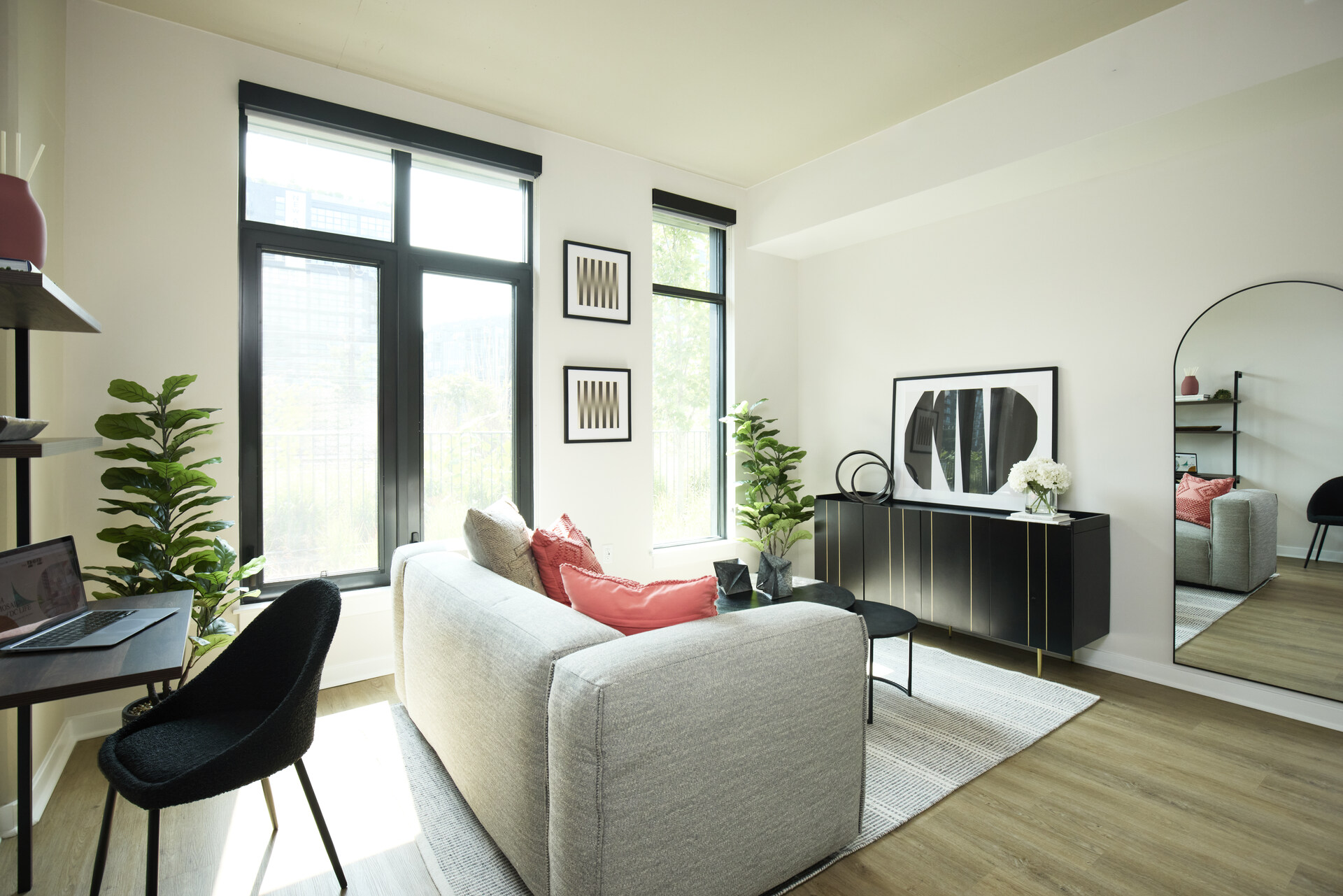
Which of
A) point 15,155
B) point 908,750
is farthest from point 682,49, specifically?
point 908,750

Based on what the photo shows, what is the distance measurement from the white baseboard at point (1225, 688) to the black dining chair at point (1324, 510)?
1.86 ft

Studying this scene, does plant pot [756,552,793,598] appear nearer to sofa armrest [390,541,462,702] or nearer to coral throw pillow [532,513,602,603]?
coral throw pillow [532,513,602,603]

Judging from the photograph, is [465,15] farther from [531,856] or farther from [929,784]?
[929,784]

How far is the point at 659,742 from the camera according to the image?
4.67ft

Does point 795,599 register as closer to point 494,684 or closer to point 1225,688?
point 494,684

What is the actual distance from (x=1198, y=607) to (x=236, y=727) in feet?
12.6

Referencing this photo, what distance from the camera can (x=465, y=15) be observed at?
8.97ft

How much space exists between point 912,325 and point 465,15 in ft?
9.99

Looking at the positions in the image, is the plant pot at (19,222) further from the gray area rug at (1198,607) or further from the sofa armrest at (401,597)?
→ the gray area rug at (1198,607)

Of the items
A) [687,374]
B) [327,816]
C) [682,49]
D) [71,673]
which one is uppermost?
[682,49]

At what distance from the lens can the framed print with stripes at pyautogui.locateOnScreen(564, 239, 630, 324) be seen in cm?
388

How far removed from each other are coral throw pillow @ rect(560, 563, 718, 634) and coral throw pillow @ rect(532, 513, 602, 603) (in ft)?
1.42

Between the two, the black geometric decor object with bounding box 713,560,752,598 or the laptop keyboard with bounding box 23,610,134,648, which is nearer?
the laptop keyboard with bounding box 23,610,134,648

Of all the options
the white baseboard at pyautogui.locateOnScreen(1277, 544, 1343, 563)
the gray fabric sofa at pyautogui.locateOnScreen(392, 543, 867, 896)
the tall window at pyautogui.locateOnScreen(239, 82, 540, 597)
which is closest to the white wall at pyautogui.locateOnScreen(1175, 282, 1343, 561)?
the white baseboard at pyautogui.locateOnScreen(1277, 544, 1343, 563)
